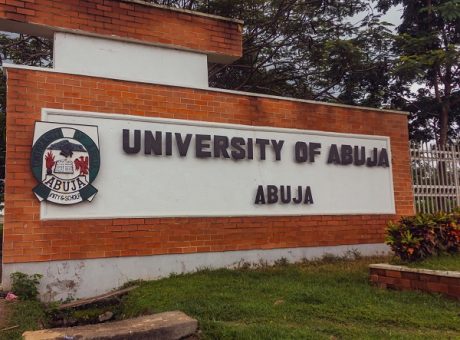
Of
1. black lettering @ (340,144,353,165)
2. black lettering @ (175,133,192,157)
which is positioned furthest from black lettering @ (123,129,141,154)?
black lettering @ (340,144,353,165)

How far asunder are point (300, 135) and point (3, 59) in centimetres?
808

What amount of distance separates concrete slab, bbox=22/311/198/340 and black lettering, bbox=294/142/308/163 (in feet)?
13.1

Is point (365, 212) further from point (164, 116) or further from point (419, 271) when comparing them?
point (164, 116)

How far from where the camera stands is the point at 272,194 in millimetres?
7352

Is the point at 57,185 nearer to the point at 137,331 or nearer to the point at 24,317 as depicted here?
the point at 24,317

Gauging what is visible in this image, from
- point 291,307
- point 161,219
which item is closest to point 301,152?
point 161,219

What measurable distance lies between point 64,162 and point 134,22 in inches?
92.3

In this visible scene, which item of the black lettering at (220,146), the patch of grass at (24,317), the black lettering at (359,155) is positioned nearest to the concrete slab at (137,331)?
the patch of grass at (24,317)

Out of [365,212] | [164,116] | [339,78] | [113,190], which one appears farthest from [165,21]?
[339,78]

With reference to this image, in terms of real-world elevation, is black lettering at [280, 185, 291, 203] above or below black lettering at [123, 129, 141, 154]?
below

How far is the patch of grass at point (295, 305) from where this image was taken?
4.04m

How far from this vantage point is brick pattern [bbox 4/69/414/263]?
5719 mm

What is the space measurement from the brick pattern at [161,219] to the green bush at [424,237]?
71.7 inches

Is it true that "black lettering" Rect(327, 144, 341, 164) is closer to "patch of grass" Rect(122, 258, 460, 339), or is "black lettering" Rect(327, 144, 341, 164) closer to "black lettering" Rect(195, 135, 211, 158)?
"patch of grass" Rect(122, 258, 460, 339)
